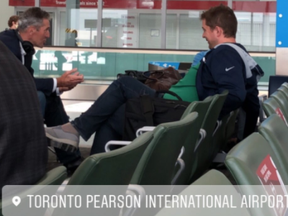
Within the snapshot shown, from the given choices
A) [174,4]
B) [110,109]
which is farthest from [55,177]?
[174,4]

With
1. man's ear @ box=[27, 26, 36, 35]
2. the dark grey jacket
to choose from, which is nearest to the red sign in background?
man's ear @ box=[27, 26, 36, 35]

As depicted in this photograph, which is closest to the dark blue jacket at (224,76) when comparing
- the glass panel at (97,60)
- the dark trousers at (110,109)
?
the dark trousers at (110,109)

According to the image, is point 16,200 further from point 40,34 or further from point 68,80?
point 40,34

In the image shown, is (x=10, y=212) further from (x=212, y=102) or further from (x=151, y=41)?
(x=151, y=41)

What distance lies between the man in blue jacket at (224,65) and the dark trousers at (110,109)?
43cm

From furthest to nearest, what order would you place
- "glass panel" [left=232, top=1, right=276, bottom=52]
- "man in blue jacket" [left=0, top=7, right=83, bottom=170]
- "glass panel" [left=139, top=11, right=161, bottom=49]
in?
1. "glass panel" [left=139, top=11, right=161, bottom=49]
2. "glass panel" [left=232, top=1, right=276, bottom=52]
3. "man in blue jacket" [left=0, top=7, right=83, bottom=170]

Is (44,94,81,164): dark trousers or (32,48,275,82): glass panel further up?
(32,48,275,82): glass panel

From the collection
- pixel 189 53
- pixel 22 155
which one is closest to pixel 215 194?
pixel 22 155

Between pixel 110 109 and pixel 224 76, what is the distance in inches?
29.9

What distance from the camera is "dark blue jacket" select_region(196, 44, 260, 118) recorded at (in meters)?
3.21

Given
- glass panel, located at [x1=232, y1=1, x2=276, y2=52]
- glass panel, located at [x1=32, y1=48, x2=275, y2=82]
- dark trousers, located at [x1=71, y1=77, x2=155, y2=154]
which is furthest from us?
glass panel, located at [x1=232, y1=1, x2=276, y2=52]

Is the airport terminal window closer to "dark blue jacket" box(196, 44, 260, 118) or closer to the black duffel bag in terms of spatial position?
"dark blue jacket" box(196, 44, 260, 118)

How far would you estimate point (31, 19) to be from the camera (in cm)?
381

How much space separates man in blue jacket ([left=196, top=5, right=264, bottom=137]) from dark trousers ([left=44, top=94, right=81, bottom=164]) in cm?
114
